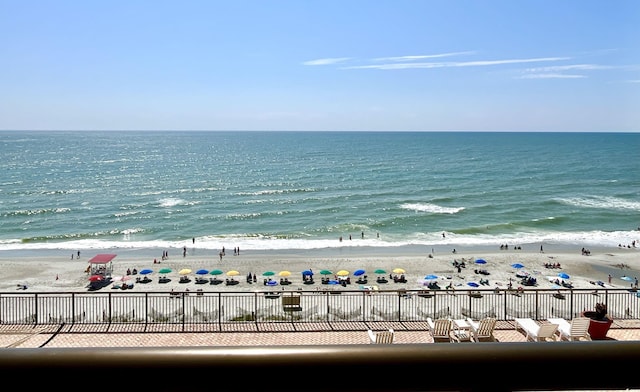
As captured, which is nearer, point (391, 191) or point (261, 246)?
point (261, 246)

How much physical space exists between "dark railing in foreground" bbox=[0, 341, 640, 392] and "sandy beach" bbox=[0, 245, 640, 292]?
33048 millimetres

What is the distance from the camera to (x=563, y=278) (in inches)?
1439

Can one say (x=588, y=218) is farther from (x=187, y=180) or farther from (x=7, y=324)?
(x=187, y=180)

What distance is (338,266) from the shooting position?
40.6m

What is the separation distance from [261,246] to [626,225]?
36094 mm

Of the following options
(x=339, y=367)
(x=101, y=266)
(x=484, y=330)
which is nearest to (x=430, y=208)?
(x=101, y=266)

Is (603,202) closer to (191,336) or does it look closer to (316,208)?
(316,208)

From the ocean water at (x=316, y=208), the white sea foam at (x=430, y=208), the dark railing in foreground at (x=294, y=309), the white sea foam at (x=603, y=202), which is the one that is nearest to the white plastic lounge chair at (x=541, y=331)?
the dark railing in foreground at (x=294, y=309)

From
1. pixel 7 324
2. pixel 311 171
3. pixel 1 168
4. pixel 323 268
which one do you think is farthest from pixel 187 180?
pixel 7 324

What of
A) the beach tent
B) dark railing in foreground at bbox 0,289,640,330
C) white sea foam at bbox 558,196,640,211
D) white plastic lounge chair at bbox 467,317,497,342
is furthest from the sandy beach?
white sea foam at bbox 558,196,640,211

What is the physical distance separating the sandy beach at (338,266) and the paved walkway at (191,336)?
17.7 metres

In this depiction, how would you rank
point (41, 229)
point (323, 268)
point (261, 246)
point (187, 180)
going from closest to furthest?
point (323, 268), point (261, 246), point (41, 229), point (187, 180)

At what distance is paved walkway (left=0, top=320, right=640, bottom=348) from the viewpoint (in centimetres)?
1529

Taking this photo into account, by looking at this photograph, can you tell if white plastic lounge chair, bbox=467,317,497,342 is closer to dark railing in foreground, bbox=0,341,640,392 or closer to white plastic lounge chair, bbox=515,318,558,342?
white plastic lounge chair, bbox=515,318,558,342
